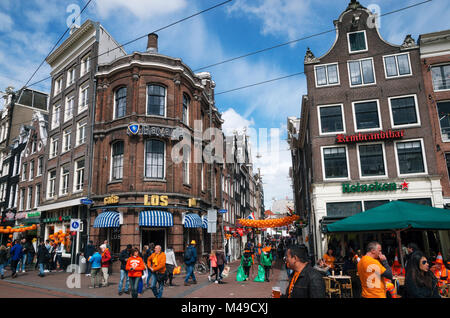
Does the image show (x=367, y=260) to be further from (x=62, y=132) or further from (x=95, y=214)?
(x=62, y=132)

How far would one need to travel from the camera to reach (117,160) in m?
21.6

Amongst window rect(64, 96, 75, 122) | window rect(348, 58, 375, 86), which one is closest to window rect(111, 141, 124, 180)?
window rect(64, 96, 75, 122)

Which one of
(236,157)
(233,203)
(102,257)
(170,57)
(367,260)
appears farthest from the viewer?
(236,157)

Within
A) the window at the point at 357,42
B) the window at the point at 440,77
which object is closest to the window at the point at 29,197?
the window at the point at 357,42

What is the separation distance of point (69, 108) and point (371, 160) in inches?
961

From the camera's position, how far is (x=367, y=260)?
532cm

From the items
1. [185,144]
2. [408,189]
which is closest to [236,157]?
[185,144]

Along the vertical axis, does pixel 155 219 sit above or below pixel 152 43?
below

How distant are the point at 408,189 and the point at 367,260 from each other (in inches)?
620

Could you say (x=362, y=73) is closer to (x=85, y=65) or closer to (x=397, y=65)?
(x=397, y=65)

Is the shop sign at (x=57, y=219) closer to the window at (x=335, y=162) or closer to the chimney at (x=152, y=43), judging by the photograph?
the chimney at (x=152, y=43)

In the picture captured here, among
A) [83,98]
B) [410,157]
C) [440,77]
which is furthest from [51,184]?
[440,77]

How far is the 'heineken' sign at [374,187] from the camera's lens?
1862 centimetres

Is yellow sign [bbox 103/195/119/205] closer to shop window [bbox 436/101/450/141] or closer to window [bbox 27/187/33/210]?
window [bbox 27/187/33/210]
